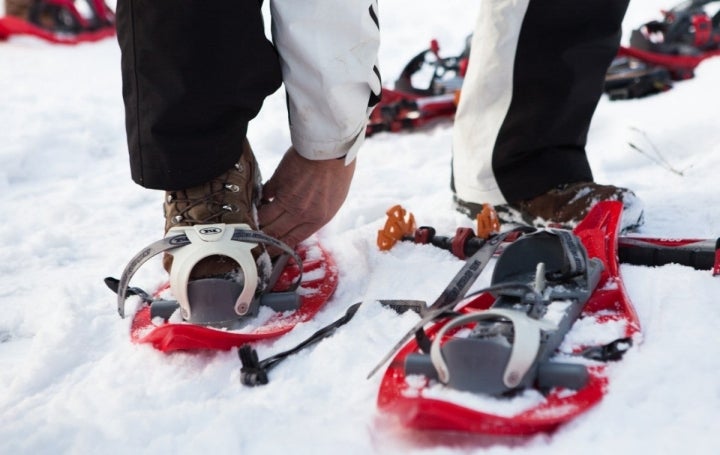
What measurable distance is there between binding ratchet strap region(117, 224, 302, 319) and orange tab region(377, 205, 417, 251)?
0.48 metres

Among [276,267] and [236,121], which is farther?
[276,267]

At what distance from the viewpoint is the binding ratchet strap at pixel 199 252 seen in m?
1.69

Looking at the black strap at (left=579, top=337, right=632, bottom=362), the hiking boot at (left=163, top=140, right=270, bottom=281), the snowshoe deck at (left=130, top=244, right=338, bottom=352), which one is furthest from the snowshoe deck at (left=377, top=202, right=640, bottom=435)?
the hiking boot at (left=163, top=140, right=270, bottom=281)

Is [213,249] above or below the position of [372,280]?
above

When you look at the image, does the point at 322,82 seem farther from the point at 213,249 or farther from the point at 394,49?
the point at 394,49

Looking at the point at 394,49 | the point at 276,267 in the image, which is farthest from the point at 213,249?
the point at 394,49

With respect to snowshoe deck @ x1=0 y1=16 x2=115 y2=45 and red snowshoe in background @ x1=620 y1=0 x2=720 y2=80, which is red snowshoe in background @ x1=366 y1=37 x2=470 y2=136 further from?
snowshoe deck @ x1=0 y1=16 x2=115 y2=45

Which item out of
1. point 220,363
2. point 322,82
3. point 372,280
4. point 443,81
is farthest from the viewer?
point 443,81

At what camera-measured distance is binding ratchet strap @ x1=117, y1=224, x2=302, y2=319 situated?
1.69m

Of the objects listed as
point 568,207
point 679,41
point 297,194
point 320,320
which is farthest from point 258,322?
point 679,41

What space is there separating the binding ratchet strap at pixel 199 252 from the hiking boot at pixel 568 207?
86cm

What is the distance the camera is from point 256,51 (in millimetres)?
1707

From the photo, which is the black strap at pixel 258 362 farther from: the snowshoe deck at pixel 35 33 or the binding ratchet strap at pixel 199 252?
the snowshoe deck at pixel 35 33

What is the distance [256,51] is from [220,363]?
666 mm
